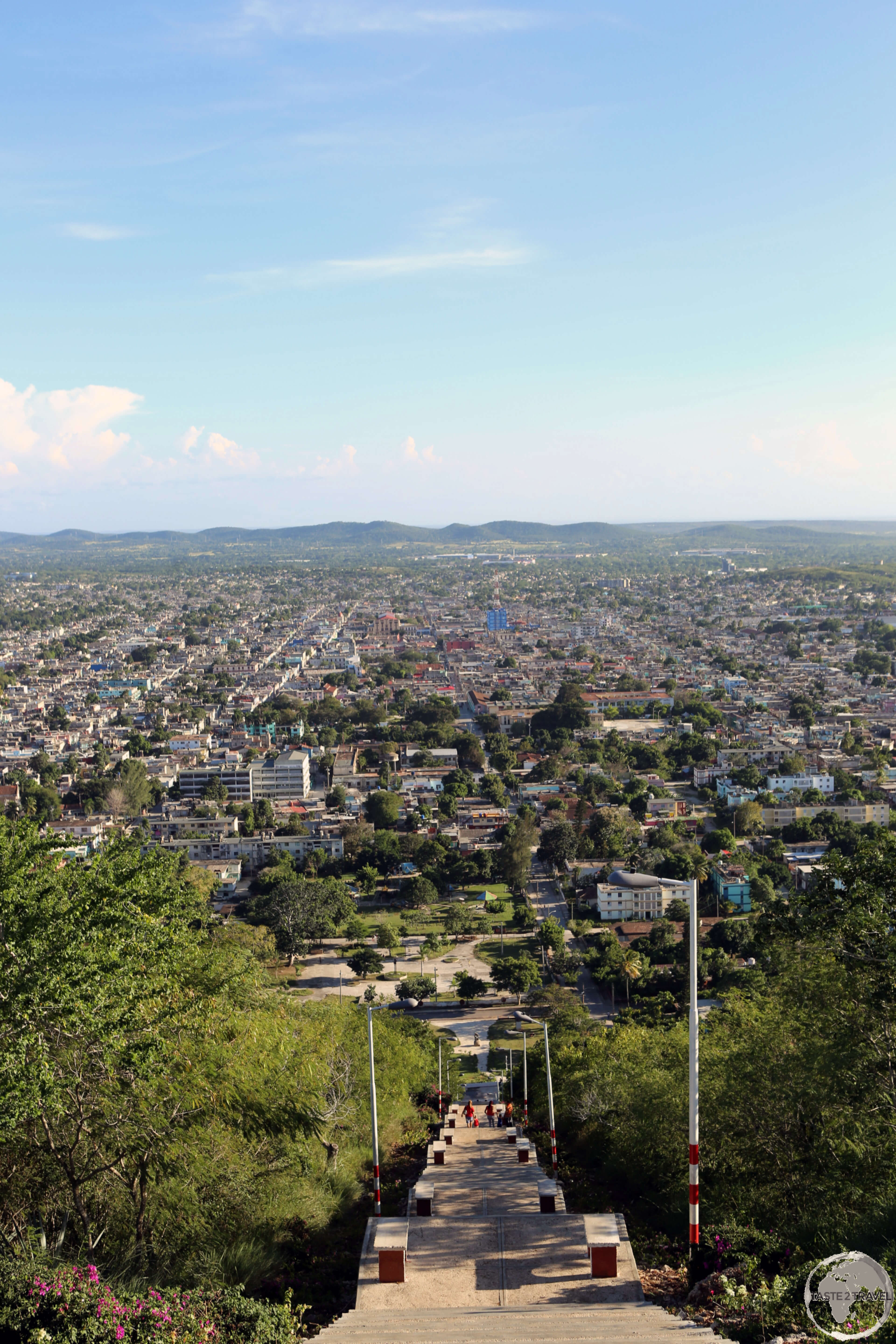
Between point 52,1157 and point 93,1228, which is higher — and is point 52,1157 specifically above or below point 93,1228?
above

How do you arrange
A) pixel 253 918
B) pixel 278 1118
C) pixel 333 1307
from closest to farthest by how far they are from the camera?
pixel 333 1307, pixel 278 1118, pixel 253 918

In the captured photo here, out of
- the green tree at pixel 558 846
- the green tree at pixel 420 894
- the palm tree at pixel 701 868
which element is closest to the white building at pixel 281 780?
the green tree at pixel 558 846

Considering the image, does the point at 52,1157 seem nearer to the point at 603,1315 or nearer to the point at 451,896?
the point at 603,1315

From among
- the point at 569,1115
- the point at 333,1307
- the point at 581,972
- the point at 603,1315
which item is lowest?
the point at 581,972

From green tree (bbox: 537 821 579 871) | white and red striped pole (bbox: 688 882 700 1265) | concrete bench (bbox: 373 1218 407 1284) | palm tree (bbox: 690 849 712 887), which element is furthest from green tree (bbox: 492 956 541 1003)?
white and red striped pole (bbox: 688 882 700 1265)

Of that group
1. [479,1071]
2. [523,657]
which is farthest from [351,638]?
[479,1071]

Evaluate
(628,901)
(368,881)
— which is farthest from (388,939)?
(628,901)

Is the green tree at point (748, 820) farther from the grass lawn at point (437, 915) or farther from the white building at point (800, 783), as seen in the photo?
the grass lawn at point (437, 915)

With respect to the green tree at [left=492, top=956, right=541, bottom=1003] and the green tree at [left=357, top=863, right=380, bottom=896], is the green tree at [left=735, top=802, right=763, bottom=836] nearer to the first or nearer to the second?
the green tree at [left=357, top=863, right=380, bottom=896]
